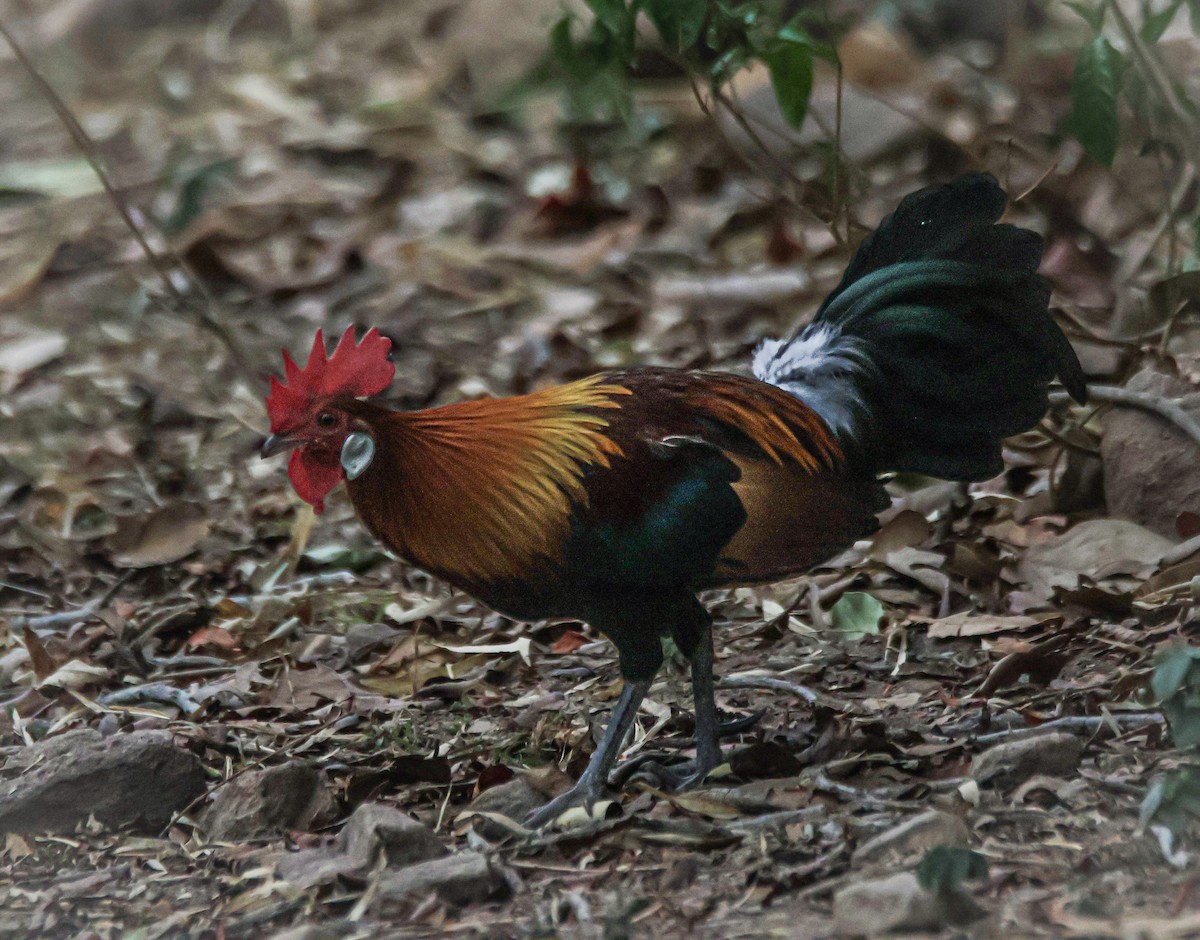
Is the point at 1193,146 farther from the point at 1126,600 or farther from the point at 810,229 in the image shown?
the point at 810,229

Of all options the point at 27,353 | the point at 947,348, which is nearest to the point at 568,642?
the point at 947,348

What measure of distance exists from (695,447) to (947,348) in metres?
0.73

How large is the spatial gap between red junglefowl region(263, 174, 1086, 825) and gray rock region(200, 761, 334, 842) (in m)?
0.58

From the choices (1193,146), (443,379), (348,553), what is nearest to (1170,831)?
(1193,146)

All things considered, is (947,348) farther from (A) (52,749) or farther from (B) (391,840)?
(A) (52,749)

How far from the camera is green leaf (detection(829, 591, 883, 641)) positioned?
4.63m

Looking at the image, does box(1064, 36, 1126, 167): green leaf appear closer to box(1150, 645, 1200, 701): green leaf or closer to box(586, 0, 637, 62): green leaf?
box(586, 0, 637, 62): green leaf

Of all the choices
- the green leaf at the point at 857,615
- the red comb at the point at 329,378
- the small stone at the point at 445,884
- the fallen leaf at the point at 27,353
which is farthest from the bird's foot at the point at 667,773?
the fallen leaf at the point at 27,353

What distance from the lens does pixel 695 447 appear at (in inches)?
138

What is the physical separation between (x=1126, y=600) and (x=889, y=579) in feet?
3.07

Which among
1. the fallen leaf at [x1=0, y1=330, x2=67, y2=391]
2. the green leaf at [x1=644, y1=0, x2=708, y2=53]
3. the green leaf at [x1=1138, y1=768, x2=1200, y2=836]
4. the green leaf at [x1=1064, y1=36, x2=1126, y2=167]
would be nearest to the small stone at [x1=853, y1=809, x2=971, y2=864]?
the green leaf at [x1=1138, y1=768, x2=1200, y2=836]

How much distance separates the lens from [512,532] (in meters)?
3.46

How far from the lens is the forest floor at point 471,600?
10.1ft

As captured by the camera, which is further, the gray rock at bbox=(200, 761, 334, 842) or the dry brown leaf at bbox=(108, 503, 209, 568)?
the dry brown leaf at bbox=(108, 503, 209, 568)
